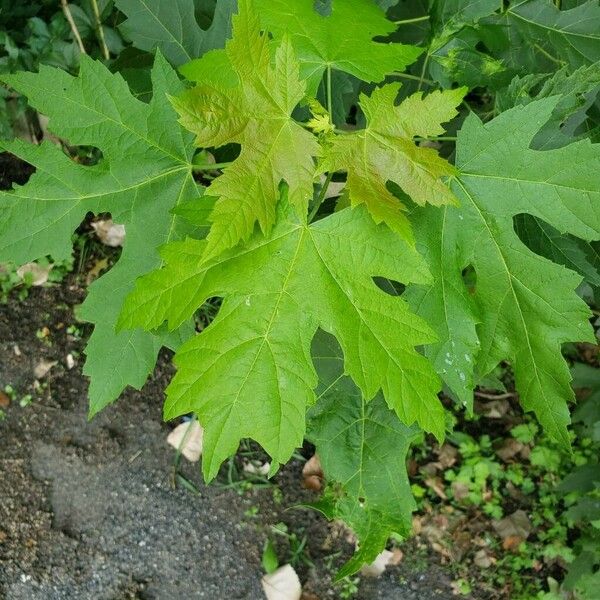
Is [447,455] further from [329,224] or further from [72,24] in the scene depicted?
[72,24]

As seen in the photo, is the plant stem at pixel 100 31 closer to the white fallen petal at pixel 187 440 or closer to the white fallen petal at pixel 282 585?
the white fallen petal at pixel 187 440

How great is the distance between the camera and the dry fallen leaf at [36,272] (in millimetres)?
2666

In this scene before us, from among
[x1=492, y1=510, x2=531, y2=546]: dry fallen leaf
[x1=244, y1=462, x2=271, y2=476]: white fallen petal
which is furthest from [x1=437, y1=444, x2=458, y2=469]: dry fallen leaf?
[x1=244, y1=462, x2=271, y2=476]: white fallen petal

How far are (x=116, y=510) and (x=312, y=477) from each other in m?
0.78

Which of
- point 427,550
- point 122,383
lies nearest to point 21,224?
point 122,383

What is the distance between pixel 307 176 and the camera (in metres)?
1.11

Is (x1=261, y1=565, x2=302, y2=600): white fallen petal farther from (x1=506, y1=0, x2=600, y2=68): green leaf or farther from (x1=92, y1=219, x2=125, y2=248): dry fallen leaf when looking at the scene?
(x1=506, y1=0, x2=600, y2=68): green leaf

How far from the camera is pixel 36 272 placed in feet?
8.79

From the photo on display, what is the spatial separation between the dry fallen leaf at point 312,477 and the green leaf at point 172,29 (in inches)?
65.8

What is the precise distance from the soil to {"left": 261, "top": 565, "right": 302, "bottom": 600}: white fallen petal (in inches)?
1.7

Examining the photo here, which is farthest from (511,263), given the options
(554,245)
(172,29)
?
(172,29)

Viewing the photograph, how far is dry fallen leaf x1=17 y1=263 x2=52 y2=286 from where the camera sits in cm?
267

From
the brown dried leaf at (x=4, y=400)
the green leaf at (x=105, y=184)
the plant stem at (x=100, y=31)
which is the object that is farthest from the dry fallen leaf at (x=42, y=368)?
the green leaf at (x=105, y=184)

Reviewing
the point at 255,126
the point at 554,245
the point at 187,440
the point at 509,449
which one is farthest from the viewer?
the point at 509,449
